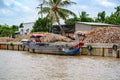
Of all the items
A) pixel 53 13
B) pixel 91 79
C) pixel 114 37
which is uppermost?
pixel 53 13

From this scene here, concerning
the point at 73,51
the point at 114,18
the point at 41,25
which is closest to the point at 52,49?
the point at 73,51

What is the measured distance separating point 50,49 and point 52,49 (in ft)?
1.38

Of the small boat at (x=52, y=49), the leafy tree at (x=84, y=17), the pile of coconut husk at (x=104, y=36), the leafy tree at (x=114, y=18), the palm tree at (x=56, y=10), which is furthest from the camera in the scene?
the leafy tree at (x=84, y=17)

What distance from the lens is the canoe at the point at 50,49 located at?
3369 cm

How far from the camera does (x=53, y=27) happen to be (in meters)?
53.1

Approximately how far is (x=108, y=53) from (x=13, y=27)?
188 feet

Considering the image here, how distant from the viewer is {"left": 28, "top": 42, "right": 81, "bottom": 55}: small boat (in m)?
33.6

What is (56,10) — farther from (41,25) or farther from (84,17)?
(84,17)

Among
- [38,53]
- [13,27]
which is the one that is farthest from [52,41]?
[13,27]

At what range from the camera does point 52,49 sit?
35.6 metres

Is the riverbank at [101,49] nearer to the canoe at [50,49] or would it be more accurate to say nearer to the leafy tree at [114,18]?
the canoe at [50,49]

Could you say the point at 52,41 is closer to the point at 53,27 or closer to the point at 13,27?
the point at 53,27

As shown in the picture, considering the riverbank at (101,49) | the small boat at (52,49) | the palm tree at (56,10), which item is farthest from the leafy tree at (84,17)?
the riverbank at (101,49)

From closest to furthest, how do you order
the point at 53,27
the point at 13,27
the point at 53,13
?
the point at 53,13 < the point at 53,27 < the point at 13,27
